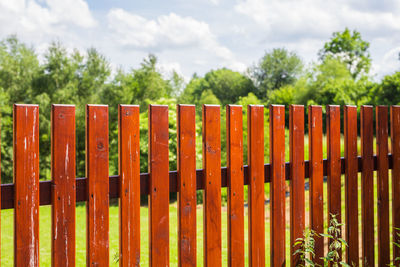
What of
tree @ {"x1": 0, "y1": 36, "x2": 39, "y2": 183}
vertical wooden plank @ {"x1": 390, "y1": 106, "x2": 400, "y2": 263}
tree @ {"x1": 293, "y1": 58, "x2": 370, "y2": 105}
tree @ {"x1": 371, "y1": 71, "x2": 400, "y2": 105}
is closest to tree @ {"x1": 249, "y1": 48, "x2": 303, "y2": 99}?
tree @ {"x1": 293, "y1": 58, "x2": 370, "y2": 105}

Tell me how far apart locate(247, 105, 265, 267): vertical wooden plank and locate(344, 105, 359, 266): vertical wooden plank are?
106 centimetres

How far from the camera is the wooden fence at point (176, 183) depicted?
188cm

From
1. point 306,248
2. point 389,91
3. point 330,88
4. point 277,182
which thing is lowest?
point 306,248

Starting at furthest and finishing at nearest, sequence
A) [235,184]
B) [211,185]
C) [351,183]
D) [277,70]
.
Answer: [277,70]
[351,183]
[235,184]
[211,185]

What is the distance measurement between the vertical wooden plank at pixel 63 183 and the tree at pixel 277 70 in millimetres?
44144

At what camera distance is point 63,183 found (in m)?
1.94

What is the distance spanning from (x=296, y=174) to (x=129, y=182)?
1.43 metres

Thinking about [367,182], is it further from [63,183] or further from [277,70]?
[277,70]

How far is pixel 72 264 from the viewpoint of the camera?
1.98 meters

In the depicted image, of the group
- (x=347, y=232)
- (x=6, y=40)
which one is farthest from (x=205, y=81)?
(x=347, y=232)

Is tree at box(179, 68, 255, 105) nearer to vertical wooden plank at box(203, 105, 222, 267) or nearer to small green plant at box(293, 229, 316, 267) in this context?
small green plant at box(293, 229, 316, 267)

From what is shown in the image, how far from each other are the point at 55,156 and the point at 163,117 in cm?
67

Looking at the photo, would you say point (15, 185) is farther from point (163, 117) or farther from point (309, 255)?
point (309, 255)

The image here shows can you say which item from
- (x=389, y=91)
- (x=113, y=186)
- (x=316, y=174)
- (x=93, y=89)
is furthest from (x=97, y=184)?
(x=389, y=91)
